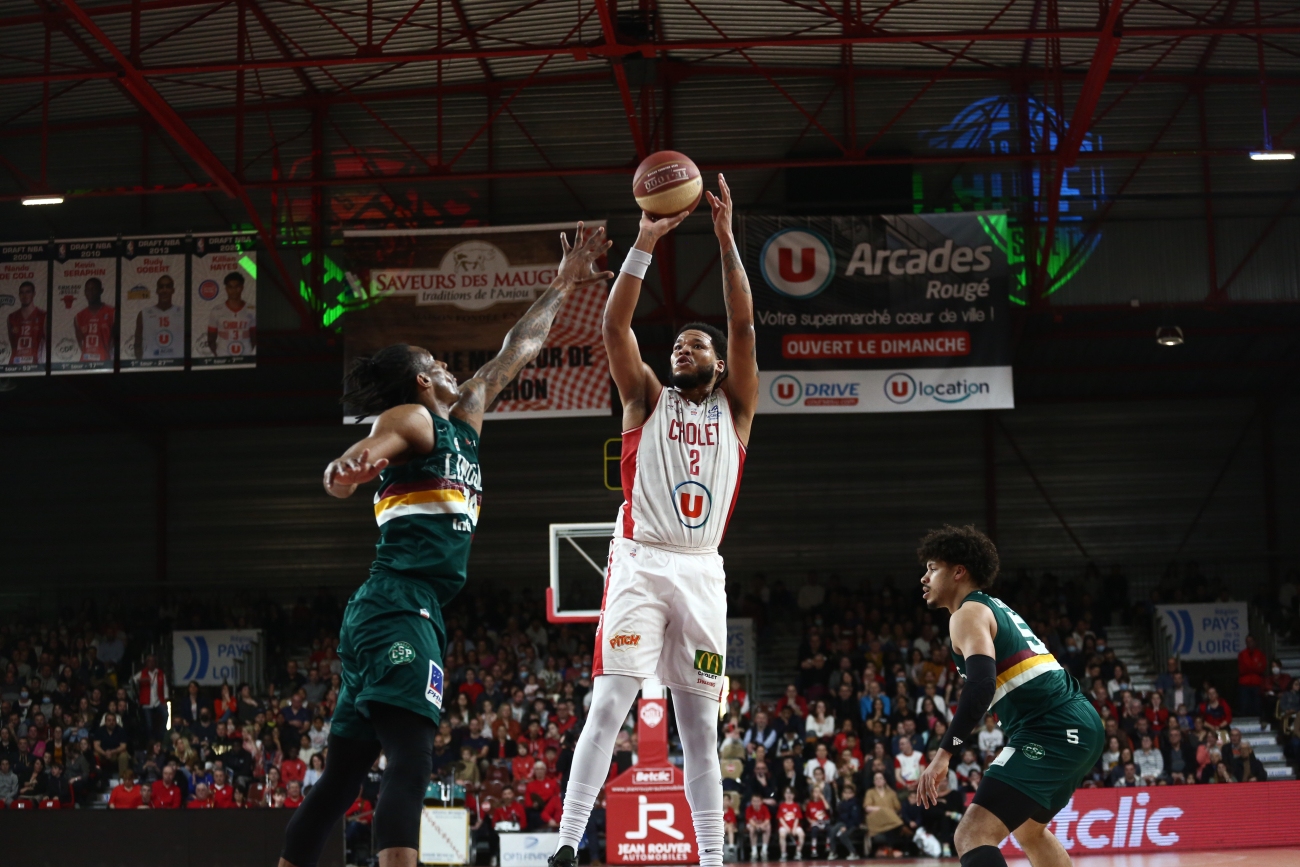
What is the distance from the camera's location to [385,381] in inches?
218

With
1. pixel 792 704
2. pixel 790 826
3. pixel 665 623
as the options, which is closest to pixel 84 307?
pixel 792 704

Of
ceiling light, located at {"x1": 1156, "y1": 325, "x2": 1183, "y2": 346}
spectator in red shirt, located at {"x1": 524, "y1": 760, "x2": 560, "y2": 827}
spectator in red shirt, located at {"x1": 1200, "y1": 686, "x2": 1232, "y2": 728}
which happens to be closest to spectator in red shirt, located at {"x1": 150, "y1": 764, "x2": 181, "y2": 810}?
spectator in red shirt, located at {"x1": 524, "y1": 760, "x2": 560, "y2": 827}

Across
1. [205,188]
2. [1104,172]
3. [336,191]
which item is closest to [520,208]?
[336,191]

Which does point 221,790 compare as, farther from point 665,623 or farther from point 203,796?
point 665,623

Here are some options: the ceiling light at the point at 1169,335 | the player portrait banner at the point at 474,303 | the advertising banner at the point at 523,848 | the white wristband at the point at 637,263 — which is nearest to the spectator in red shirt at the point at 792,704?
the advertising banner at the point at 523,848

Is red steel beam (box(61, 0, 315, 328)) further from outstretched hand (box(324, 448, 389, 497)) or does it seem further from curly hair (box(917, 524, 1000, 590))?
outstretched hand (box(324, 448, 389, 497))

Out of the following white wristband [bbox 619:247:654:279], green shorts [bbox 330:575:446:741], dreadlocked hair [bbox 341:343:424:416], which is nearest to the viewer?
green shorts [bbox 330:575:446:741]

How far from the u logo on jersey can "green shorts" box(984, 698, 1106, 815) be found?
1.86 metres

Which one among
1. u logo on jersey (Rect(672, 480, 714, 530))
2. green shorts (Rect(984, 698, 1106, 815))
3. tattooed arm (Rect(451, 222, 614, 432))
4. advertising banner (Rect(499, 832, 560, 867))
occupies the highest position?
tattooed arm (Rect(451, 222, 614, 432))

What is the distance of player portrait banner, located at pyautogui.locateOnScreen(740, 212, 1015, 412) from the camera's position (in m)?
18.7

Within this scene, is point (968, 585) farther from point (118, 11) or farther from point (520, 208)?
point (520, 208)

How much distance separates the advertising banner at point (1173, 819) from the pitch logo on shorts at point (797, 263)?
25.4 ft

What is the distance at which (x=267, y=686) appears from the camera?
2573 centimetres

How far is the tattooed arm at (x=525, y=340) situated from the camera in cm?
594
